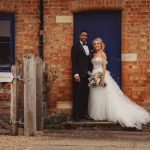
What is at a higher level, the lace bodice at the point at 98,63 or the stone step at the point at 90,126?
the lace bodice at the point at 98,63

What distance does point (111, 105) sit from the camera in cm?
1297

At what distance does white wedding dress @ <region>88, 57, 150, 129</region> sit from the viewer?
12828 millimetres

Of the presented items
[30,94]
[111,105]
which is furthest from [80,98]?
[30,94]

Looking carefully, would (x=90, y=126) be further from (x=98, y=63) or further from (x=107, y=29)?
(x=107, y=29)

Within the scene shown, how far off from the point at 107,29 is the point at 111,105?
2024 mm

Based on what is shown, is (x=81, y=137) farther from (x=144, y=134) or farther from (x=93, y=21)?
(x=93, y=21)

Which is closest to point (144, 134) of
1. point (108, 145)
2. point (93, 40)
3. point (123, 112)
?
point (123, 112)

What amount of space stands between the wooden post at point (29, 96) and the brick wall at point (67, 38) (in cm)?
259

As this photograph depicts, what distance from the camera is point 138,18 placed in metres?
13.8

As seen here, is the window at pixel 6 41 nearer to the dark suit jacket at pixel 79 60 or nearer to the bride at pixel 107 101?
the dark suit jacket at pixel 79 60

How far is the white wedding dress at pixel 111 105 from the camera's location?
1283 centimetres

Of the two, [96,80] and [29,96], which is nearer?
[29,96]

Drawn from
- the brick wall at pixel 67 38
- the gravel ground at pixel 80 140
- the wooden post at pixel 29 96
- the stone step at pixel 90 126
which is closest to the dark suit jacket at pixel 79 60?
the brick wall at pixel 67 38

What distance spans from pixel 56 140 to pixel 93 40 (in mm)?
3608
